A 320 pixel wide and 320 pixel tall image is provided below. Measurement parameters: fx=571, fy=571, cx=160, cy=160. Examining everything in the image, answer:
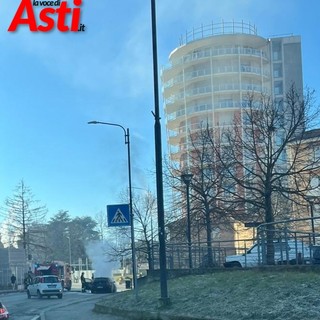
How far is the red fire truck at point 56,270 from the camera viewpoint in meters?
57.0

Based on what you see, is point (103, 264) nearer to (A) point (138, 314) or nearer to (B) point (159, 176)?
(A) point (138, 314)

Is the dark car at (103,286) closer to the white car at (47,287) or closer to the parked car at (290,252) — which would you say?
the white car at (47,287)

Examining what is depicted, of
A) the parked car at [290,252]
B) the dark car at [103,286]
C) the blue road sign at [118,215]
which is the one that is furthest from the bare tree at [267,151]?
the dark car at [103,286]

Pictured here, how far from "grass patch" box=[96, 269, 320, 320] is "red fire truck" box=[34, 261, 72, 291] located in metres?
39.3

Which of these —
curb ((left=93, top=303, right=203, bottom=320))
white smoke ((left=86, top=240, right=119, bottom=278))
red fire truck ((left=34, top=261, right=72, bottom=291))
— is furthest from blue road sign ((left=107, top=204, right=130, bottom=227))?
white smoke ((left=86, top=240, right=119, bottom=278))

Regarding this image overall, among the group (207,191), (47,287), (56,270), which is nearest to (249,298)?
(207,191)

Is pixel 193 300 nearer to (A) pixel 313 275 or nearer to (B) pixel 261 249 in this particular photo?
(A) pixel 313 275

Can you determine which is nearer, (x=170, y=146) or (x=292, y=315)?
(x=292, y=315)

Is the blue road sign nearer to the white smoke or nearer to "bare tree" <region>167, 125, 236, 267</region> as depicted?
"bare tree" <region>167, 125, 236, 267</region>

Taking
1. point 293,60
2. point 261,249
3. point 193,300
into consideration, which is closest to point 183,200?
point 261,249

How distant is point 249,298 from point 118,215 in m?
7.08

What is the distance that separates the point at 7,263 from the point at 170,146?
39531 millimetres

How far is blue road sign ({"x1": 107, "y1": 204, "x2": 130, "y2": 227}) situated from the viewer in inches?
779

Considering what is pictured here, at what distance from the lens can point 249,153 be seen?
31.5 meters
